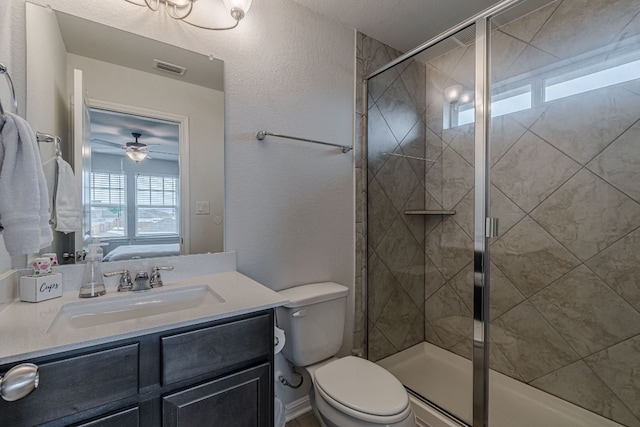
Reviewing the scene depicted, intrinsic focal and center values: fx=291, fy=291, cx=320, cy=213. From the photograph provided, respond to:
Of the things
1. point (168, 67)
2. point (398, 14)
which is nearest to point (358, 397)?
point (168, 67)

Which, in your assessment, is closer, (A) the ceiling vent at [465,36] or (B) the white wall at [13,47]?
(B) the white wall at [13,47]

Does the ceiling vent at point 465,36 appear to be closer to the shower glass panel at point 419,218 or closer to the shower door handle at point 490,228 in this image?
the shower glass panel at point 419,218

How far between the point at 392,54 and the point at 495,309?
6.05ft

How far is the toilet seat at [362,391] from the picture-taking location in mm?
1090

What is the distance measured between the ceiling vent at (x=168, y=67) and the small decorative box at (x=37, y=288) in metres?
0.93

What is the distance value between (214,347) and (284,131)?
1122 millimetres

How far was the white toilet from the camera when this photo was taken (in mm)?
1108

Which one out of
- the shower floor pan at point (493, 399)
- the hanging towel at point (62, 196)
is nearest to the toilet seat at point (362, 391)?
the shower floor pan at point (493, 399)

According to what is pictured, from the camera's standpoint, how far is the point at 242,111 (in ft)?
4.80

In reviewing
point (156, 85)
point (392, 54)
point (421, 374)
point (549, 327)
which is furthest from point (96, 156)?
point (549, 327)

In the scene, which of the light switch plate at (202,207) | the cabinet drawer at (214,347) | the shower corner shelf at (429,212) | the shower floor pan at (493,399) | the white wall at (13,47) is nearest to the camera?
the cabinet drawer at (214,347)

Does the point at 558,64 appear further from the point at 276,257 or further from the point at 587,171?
the point at 276,257

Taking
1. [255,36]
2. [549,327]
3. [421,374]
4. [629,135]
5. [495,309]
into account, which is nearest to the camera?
[629,135]

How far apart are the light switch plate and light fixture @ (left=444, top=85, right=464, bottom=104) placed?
1.65 metres
